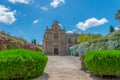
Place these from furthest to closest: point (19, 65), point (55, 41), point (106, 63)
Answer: point (55, 41) → point (106, 63) → point (19, 65)

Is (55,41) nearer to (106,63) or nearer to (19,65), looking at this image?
(106,63)

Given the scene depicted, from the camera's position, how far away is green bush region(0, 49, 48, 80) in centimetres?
977

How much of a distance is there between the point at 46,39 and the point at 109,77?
42165 millimetres

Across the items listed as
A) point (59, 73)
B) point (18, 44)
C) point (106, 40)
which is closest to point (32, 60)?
point (59, 73)

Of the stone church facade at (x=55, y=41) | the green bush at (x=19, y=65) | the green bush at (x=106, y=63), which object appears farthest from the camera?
the stone church facade at (x=55, y=41)

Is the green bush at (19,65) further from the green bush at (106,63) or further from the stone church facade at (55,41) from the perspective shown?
the stone church facade at (55,41)

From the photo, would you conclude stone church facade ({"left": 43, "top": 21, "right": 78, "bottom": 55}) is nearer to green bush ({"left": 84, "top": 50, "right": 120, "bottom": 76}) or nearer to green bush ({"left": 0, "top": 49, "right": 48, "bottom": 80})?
green bush ({"left": 84, "top": 50, "right": 120, "bottom": 76})

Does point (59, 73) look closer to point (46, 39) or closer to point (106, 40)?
point (106, 40)

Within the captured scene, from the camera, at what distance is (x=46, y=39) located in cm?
5338

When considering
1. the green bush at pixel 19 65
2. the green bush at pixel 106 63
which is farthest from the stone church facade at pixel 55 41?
the green bush at pixel 19 65

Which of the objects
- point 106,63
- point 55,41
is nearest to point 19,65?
point 106,63

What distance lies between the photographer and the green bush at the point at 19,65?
9773mm

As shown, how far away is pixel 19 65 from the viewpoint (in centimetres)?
988

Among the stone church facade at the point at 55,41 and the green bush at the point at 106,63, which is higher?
the stone church facade at the point at 55,41
